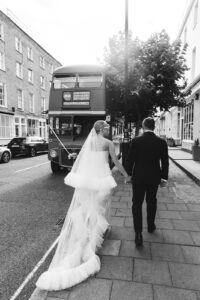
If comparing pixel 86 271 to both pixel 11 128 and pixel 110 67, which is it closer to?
pixel 110 67

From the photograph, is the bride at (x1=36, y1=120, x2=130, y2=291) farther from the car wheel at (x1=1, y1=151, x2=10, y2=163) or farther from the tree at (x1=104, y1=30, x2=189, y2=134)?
the car wheel at (x1=1, y1=151, x2=10, y2=163)

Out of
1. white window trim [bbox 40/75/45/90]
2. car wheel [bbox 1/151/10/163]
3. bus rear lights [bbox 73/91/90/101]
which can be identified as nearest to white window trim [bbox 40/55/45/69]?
white window trim [bbox 40/75/45/90]

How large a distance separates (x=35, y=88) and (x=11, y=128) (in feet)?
25.5

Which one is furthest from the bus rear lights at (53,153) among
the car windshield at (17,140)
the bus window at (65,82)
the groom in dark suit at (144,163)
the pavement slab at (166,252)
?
the car windshield at (17,140)

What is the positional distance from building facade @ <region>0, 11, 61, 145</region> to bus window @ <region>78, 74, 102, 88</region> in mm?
15400

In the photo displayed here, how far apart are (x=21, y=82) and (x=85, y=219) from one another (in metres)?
25.5

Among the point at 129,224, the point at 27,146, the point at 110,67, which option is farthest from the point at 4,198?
the point at 27,146

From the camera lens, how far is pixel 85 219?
3426 millimetres

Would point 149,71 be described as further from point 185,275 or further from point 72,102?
point 185,275

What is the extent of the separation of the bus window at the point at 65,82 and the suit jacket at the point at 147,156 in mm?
6271

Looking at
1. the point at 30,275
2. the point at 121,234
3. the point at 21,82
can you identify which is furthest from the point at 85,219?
the point at 21,82

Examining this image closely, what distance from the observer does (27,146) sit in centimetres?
1702

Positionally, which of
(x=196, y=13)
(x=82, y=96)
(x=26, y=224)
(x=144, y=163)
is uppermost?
(x=196, y=13)

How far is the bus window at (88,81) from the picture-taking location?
Result: 9.01m
